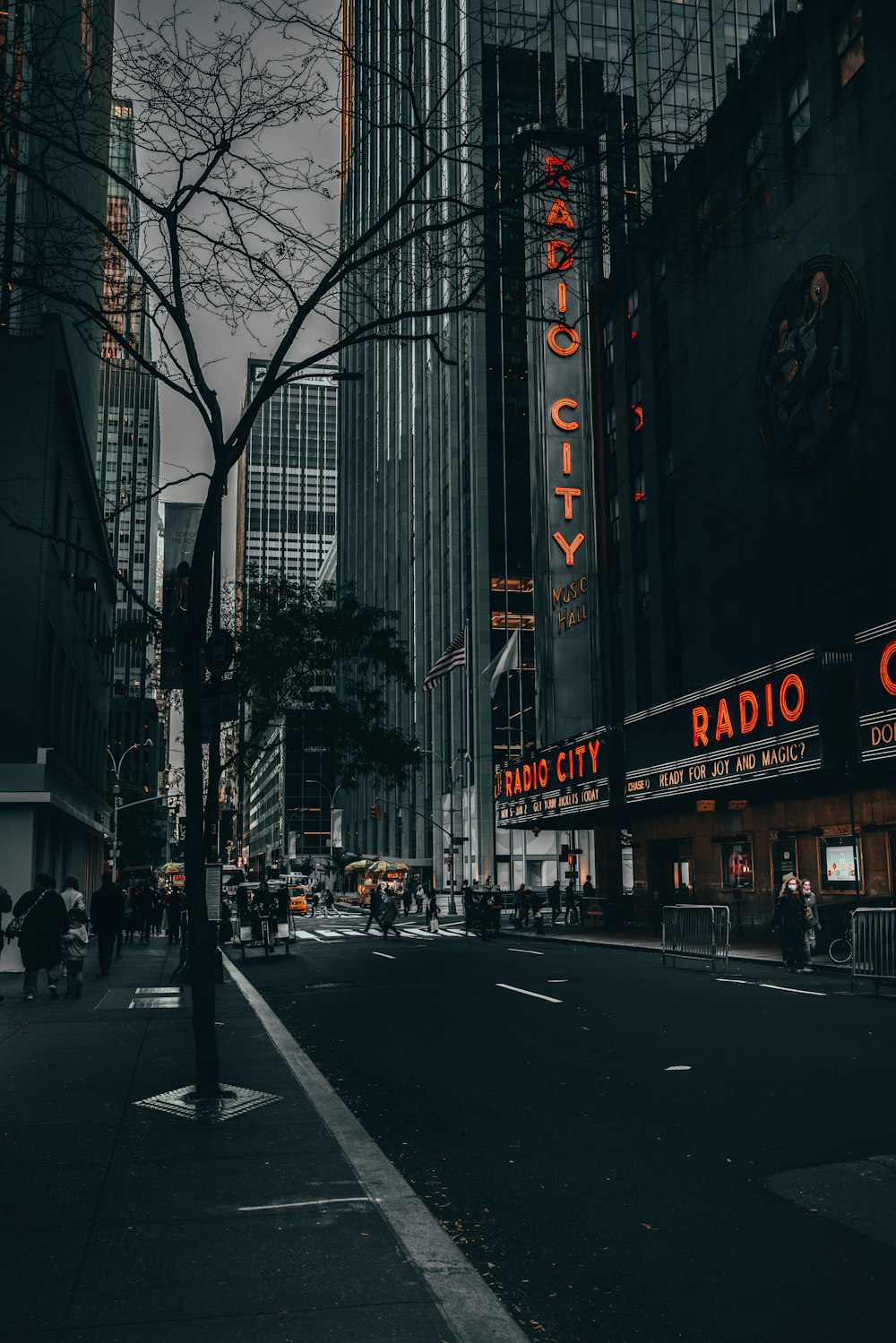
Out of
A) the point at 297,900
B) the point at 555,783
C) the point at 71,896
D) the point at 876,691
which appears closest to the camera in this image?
the point at 71,896

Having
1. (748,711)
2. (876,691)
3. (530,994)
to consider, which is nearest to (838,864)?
(748,711)

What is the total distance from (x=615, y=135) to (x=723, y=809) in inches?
1098

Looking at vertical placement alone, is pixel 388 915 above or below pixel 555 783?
below

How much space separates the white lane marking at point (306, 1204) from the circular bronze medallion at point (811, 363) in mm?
26848

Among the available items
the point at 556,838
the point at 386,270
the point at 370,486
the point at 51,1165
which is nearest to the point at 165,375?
the point at 386,270

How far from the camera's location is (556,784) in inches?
1676

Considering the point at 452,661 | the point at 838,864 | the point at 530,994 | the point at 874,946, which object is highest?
the point at 452,661

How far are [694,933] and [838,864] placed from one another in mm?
8069

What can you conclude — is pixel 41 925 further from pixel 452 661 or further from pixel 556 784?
pixel 452 661

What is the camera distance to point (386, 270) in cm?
1123

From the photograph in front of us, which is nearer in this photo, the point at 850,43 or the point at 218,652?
the point at 218,652

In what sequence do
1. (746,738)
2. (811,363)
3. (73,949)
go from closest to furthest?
(73,949) < (746,738) < (811,363)

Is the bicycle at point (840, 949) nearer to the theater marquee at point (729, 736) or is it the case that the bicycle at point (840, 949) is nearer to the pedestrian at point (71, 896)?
the theater marquee at point (729, 736)

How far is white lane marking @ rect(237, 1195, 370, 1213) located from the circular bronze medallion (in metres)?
26.8
